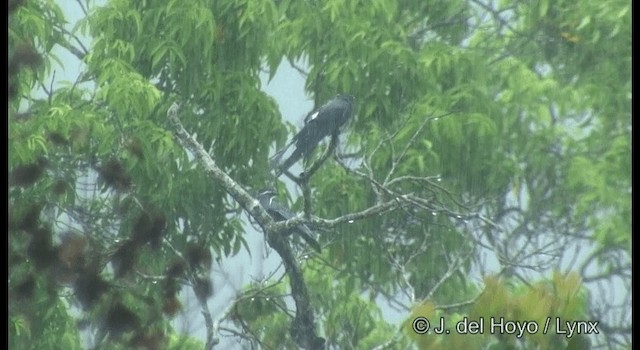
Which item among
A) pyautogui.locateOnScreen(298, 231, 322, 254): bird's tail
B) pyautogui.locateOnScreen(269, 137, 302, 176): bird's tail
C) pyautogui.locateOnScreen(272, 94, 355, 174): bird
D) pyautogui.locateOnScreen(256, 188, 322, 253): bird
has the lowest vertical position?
pyautogui.locateOnScreen(298, 231, 322, 254): bird's tail

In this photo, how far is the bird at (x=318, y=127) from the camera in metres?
3.56

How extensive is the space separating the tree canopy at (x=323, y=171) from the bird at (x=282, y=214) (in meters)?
0.02

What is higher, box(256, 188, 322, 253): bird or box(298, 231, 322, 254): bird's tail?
box(256, 188, 322, 253): bird

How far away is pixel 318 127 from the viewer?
358 cm

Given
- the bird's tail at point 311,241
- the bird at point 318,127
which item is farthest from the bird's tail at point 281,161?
the bird's tail at point 311,241

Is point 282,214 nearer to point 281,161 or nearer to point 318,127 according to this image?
point 281,161

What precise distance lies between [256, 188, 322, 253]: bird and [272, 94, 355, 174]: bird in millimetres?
72

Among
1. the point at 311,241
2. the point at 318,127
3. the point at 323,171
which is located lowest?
the point at 311,241

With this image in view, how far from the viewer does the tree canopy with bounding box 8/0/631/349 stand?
3.54 m

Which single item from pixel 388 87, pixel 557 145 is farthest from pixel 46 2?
pixel 557 145

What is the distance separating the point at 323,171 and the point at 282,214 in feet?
0.53

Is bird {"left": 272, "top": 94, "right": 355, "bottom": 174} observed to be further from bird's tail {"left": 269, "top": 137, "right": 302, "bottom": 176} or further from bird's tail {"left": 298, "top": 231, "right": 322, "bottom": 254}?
bird's tail {"left": 298, "top": 231, "right": 322, "bottom": 254}

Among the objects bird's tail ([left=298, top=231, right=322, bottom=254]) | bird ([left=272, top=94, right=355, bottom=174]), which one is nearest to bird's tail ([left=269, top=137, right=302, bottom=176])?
bird ([left=272, top=94, right=355, bottom=174])

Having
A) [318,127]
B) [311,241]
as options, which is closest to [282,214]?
[311,241]
